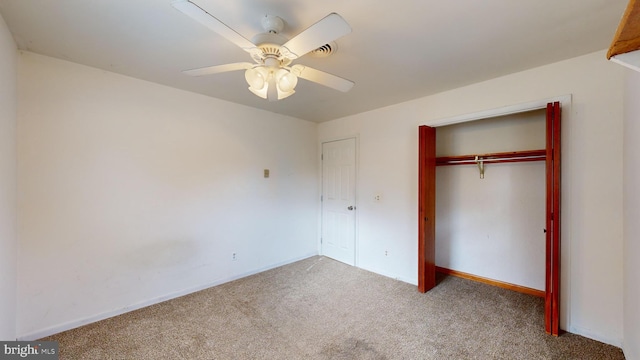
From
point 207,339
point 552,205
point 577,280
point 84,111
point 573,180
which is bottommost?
point 207,339

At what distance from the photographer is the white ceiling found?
1.50 metres

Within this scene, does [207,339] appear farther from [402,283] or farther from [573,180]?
[573,180]

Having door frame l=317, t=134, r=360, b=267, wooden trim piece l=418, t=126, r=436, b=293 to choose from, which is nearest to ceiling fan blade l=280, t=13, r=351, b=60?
wooden trim piece l=418, t=126, r=436, b=293

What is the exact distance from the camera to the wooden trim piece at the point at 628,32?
0.58m

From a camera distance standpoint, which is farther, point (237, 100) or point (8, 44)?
point (237, 100)

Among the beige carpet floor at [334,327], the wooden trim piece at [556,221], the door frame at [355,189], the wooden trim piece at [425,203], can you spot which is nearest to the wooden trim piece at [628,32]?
the wooden trim piece at [556,221]

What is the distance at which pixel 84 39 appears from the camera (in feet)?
6.16

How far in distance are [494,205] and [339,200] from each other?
2.08 meters

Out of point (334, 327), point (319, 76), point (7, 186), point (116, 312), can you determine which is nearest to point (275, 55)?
point (319, 76)

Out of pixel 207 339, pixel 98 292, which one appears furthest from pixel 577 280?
pixel 98 292

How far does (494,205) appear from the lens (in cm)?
315

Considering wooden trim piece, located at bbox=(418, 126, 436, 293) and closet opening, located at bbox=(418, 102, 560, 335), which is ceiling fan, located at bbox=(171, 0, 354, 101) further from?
closet opening, located at bbox=(418, 102, 560, 335)

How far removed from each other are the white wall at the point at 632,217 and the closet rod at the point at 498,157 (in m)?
0.78

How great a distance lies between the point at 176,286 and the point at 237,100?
231 centimetres
